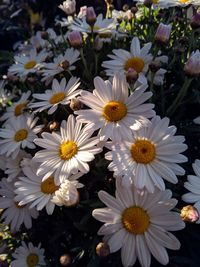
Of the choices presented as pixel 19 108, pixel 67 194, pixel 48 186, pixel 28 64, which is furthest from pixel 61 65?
pixel 67 194

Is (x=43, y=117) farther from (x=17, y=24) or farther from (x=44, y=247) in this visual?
(x=17, y=24)

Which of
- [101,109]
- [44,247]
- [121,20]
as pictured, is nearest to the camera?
[101,109]

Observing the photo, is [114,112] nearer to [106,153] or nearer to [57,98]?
[106,153]

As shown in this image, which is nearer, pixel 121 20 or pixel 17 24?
pixel 121 20

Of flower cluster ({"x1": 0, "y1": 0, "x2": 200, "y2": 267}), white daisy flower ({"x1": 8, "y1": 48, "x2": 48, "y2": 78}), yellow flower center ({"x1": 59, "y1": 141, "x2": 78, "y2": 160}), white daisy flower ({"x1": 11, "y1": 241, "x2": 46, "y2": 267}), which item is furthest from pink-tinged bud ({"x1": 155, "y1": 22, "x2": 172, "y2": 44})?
white daisy flower ({"x1": 11, "y1": 241, "x2": 46, "y2": 267})

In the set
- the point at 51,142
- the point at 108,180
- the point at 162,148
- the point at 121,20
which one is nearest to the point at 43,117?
the point at 51,142

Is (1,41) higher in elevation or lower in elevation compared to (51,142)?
lower

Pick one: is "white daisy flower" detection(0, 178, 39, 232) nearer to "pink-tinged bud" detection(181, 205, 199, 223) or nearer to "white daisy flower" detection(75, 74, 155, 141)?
"white daisy flower" detection(75, 74, 155, 141)

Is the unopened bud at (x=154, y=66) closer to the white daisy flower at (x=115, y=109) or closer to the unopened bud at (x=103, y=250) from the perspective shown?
the white daisy flower at (x=115, y=109)
